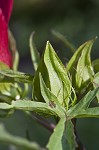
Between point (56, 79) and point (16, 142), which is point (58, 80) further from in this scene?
point (16, 142)

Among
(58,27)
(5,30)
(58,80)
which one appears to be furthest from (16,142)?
(58,27)

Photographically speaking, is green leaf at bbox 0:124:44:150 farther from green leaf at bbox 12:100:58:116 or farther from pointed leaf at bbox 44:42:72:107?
pointed leaf at bbox 44:42:72:107

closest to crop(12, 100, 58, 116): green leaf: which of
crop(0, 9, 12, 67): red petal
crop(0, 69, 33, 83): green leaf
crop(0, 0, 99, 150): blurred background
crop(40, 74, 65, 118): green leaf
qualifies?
crop(40, 74, 65, 118): green leaf

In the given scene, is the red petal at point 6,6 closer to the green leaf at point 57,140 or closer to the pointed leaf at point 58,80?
the pointed leaf at point 58,80

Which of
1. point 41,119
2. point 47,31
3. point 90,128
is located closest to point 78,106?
point 41,119

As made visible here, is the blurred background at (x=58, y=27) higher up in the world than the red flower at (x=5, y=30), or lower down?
higher up

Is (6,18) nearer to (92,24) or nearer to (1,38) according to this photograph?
(1,38)

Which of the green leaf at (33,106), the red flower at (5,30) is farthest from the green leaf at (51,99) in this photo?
the red flower at (5,30)

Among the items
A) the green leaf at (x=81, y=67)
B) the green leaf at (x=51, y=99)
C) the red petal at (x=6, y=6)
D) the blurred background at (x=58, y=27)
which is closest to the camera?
the green leaf at (x=51, y=99)
